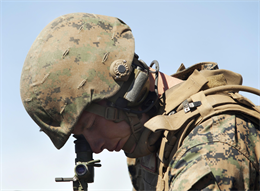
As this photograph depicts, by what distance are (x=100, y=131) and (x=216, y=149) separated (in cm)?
144

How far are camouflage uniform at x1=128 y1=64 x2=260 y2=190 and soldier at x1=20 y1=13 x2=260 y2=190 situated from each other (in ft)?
0.04

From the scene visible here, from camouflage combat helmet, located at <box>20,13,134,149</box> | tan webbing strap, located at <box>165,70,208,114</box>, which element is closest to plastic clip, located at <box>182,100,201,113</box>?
tan webbing strap, located at <box>165,70,208,114</box>

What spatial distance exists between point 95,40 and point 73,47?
0.27 metres

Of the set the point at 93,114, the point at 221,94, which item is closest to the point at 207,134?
the point at 221,94

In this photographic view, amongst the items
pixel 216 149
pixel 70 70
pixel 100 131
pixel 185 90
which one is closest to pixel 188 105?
pixel 185 90

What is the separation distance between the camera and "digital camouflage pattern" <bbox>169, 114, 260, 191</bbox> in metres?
3.13

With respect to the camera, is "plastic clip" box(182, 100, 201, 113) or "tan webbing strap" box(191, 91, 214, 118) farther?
"plastic clip" box(182, 100, 201, 113)

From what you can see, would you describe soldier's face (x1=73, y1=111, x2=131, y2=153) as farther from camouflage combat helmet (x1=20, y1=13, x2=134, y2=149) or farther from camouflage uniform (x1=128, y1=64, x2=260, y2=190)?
camouflage uniform (x1=128, y1=64, x2=260, y2=190)

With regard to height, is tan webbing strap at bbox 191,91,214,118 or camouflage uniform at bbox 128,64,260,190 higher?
tan webbing strap at bbox 191,91,214,118

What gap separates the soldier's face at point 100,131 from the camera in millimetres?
4012

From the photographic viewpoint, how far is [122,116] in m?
4.02

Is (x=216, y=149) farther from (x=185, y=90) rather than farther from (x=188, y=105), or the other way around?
(x=185, y=90)

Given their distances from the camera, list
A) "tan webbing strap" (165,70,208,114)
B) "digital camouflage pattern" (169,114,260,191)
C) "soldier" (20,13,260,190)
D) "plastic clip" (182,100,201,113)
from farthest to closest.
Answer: "tan webbing strap" (165,70,208,114), "plastic clip" (182,100,201,113), "soldier" (20,13,260,190), "digital camouflage pattern" (169,114,260,191)

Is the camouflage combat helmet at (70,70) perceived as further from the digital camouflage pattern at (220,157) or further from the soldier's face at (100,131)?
the digital camouflage pattern at (220,157)
